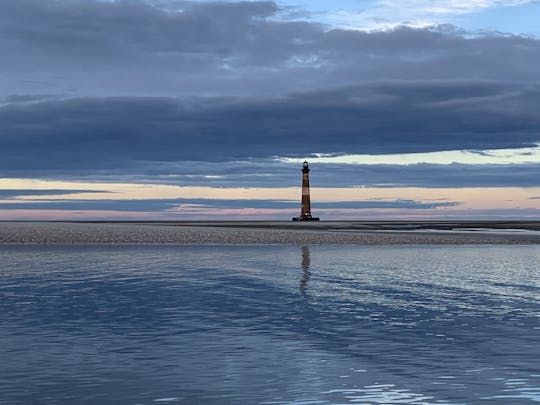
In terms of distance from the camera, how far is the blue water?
12.8 m

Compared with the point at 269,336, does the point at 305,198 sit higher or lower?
higher

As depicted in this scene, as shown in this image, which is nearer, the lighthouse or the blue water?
the blue water

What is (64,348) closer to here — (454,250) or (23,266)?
(23,266)

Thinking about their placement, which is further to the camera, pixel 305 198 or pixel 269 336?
pixel 305 198

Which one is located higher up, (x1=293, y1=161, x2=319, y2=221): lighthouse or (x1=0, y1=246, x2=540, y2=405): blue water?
(x1=293, y1=161, x2=319, y2=221): lighthouse

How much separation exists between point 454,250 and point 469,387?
142 feet

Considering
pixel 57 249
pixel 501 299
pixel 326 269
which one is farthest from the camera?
pixel 57 249

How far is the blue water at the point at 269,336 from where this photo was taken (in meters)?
12.8

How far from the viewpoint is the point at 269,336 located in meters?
18.2

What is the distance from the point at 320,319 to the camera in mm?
20797

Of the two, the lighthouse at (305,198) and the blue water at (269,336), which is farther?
the lighthouse at (305,198)

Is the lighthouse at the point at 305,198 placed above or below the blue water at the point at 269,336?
above

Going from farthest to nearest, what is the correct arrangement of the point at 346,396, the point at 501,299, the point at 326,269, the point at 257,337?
the point at 326,269, the point at 501,299, the point at 257,337, the point at 346,396

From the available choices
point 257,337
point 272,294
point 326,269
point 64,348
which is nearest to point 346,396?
point 257,337
